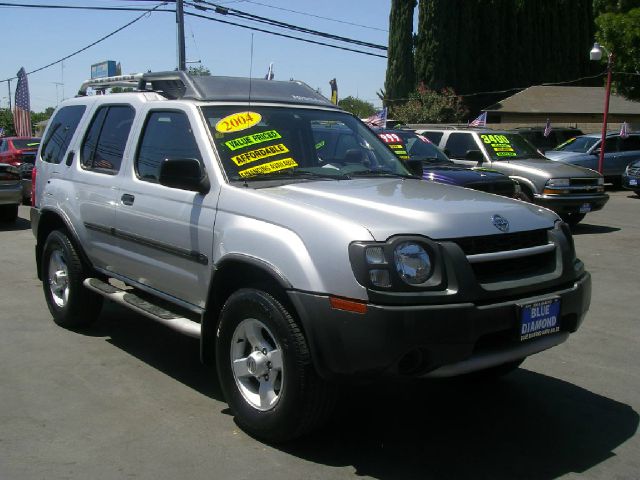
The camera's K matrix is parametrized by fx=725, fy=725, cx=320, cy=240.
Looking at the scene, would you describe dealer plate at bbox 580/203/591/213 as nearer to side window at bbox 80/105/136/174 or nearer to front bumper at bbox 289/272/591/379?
side window at bbox 80/105/136/174

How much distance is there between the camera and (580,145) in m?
22.0

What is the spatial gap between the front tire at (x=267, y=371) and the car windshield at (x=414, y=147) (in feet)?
26.8

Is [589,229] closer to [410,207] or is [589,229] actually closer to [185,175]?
[410,207]

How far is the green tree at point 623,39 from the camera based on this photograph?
24.9 m

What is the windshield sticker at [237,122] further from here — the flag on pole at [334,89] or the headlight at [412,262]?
the flag on pole at [334,89]

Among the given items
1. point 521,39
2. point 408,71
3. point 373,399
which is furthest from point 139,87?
point 521,39

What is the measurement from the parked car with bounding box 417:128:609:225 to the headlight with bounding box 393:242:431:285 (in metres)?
9.13

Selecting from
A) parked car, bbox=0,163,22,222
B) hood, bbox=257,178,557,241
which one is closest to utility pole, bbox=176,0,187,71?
parked car, bbox=0,163,22,222

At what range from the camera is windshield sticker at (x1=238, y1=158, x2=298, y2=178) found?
4566 millimetres

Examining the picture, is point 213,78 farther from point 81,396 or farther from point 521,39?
point 521,39

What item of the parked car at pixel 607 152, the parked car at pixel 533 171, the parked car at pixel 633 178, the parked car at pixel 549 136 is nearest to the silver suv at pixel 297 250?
the parked car at pixel 533 171

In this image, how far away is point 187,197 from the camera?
463 cm

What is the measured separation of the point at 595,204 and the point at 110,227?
407 inches

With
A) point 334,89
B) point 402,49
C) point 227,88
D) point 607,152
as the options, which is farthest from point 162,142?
point 402,49
